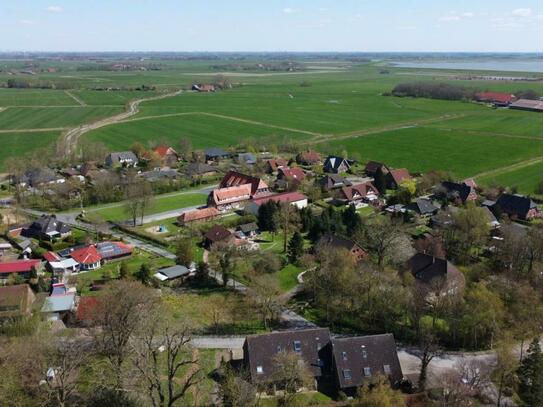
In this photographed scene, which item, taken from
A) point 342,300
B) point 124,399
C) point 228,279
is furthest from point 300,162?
point 124,399

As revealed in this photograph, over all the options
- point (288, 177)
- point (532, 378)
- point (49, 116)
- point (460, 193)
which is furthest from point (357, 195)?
point (49, 116)

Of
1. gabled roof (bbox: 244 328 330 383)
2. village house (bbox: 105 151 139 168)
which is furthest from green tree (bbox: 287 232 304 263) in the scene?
village house (bbox: 105 151 139 168)

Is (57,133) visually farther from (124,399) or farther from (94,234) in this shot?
(124,399)

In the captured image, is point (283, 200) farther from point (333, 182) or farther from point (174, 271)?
point (174, 271)

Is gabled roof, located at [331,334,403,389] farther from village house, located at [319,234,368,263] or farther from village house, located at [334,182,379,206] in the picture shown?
village house, located at [334,182,379,206]

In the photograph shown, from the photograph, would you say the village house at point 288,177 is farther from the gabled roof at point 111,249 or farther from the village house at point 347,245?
the gabled roof at point 111,249

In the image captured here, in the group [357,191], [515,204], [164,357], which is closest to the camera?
[164,357]
